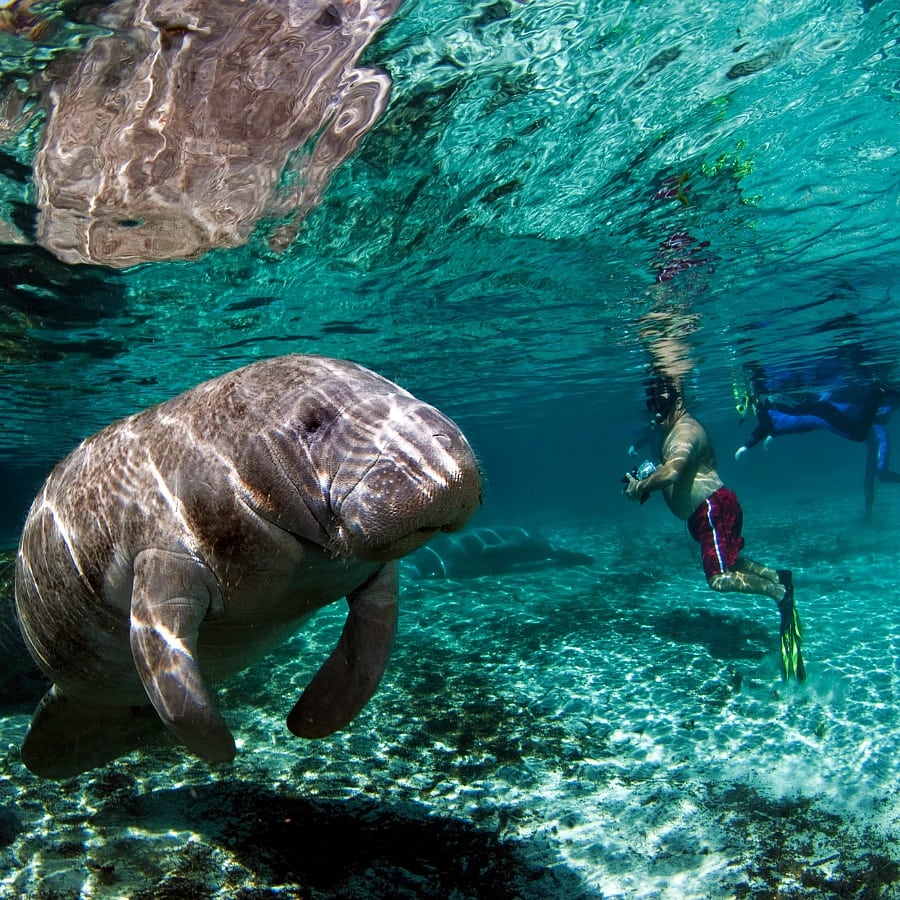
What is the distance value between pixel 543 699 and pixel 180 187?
23.3 feet

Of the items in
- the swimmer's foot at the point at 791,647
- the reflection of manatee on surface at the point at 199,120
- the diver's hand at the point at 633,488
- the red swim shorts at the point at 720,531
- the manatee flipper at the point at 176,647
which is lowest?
the swimmer's foot at the point at 791,647

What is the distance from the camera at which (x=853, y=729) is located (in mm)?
6031

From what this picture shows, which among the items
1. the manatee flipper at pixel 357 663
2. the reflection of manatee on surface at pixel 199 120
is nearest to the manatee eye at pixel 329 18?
the reflection of manatee on surface at pixel 199 120

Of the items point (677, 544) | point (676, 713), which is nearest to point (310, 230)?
point (676, 713)

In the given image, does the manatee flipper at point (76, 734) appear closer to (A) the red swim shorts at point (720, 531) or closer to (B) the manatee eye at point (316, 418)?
(B) the manatee eye at point (316, 418)

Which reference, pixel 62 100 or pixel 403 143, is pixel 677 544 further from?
pixel 62 100

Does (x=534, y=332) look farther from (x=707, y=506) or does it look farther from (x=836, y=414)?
(x=707, y=506)

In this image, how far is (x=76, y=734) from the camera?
12.1 ft

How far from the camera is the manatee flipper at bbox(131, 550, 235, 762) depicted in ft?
7.37

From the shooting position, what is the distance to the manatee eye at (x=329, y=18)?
464cm

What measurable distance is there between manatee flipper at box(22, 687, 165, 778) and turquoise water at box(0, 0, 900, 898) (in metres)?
0.28

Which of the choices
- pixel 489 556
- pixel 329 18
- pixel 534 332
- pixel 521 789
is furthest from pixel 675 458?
pixel 489 556

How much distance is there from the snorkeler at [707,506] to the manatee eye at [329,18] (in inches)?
257

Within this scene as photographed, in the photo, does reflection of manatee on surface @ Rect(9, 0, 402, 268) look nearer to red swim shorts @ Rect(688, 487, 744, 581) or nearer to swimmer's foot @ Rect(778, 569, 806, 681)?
red swim shorts @ Rect(688, 487, 744, 581)
